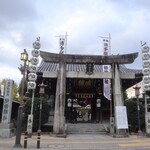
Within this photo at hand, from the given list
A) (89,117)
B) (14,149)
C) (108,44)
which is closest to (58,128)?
(14,149)

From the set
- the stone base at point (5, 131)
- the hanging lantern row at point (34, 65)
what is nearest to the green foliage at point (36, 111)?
the hanging lantern row at point (34, 65)

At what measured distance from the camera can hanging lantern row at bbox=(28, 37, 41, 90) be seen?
23.2 metres

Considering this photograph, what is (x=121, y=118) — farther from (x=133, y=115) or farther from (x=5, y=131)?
(x=5, y=131)

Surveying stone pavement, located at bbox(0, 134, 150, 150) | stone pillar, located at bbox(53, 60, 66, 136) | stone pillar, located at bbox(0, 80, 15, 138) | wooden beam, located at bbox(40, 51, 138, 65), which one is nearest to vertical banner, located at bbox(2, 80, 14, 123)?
stone pillar, located at bbox(0, 80, 15, 138)

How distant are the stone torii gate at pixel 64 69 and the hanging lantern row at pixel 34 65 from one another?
0.53m

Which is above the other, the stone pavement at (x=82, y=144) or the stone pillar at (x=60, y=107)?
the stone pillar at (x=60, y=107)

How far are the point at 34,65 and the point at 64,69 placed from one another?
2.74m

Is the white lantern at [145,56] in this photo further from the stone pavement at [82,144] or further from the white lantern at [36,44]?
the white lantern at [36,44]

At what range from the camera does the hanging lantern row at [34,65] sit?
23156 mm

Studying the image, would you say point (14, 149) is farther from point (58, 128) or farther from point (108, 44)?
point (108, 44)

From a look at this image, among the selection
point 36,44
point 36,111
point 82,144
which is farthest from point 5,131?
point 36,44

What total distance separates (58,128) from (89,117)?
44.1 feet

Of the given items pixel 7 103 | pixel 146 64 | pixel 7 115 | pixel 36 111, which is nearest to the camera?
pixel 7 115

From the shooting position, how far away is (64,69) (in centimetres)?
2394
